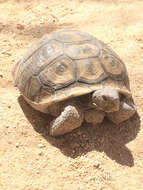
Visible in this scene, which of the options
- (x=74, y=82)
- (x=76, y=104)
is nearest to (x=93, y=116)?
(x=76, y=104)

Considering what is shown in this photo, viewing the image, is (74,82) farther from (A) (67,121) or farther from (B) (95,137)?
(B) (95,137)

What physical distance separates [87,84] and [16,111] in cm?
82

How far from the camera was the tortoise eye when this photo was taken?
2.69 metres

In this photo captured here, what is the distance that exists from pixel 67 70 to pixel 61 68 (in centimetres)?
6

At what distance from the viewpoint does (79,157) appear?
101 inches

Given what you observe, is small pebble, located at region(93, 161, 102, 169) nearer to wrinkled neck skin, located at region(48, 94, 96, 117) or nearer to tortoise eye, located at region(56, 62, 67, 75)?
wrinkled neck skin, located at region(48, 94, 96, 117)

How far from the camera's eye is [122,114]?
2.82 metres

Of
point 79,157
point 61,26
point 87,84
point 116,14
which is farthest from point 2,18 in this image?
point 79,157

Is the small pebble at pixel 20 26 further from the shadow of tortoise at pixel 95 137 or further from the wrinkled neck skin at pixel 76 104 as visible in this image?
the wrinkled neck skin at pixel 76 104

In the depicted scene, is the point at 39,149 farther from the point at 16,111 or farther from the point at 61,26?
the point at 61,26

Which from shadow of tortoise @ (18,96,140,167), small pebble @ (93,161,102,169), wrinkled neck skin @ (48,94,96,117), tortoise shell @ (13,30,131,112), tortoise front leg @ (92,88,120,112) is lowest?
small pebble @ (93,161,102,169)

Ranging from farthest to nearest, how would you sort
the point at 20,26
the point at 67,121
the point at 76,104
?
the point at 20,26 → the point at 76,104 → the point at 67,121

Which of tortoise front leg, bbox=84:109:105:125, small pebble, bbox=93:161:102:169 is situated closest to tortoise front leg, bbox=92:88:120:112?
tortoise front leg, bbox=84:109:105:125

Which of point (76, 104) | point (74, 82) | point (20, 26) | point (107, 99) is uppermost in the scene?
point (20, 26)
